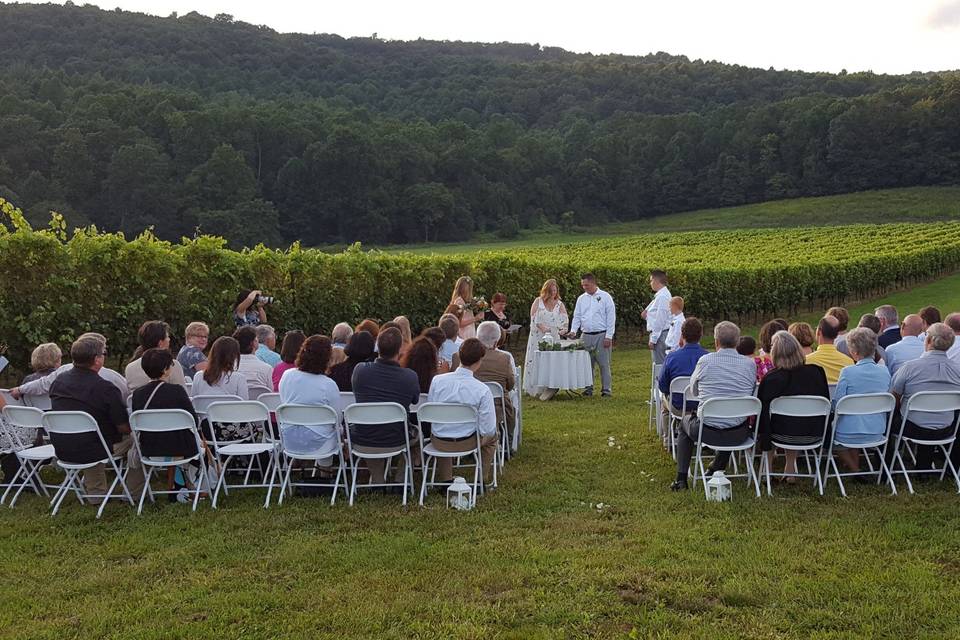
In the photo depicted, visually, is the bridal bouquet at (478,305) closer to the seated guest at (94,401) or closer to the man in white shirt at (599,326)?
the man in white shirt at (599,326)

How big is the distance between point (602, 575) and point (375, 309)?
12806 mm

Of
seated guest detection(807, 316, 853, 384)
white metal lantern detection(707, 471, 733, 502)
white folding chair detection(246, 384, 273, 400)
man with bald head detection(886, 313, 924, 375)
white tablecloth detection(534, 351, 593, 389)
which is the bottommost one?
white tablecloth detection(534, 351, 593, 389)

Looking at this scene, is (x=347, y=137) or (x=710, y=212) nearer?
(x=347, y=137)

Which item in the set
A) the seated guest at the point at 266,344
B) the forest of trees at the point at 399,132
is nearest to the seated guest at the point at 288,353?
the seated guest at the point at 266,344

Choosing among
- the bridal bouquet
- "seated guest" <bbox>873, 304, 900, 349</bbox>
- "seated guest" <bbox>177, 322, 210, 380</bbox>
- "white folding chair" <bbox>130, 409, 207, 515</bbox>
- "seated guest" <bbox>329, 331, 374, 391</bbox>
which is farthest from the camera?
the bridal bouquet

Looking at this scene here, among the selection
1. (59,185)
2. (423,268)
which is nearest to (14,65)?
(59,185)

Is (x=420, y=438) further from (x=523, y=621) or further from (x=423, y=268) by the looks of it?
(x=423, y=268)

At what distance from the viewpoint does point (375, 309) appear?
56.2 ft

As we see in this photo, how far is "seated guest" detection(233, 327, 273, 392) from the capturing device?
7.41 meters

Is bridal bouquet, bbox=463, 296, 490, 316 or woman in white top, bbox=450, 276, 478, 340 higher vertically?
woman in white top, bbox=450, 276, 478, 340

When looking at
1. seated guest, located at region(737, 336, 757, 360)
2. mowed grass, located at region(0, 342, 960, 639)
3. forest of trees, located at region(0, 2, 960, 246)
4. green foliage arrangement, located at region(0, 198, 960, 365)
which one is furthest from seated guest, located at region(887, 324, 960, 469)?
forest of trees, located at region(0, 2, 960, 246)

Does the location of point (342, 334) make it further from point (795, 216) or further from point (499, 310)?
point (795, 216)

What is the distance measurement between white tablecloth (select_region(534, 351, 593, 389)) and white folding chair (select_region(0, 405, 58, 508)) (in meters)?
6.84

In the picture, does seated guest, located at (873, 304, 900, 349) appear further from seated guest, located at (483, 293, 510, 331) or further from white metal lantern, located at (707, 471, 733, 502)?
seated guest, located at (483, 293, 510, 331)
